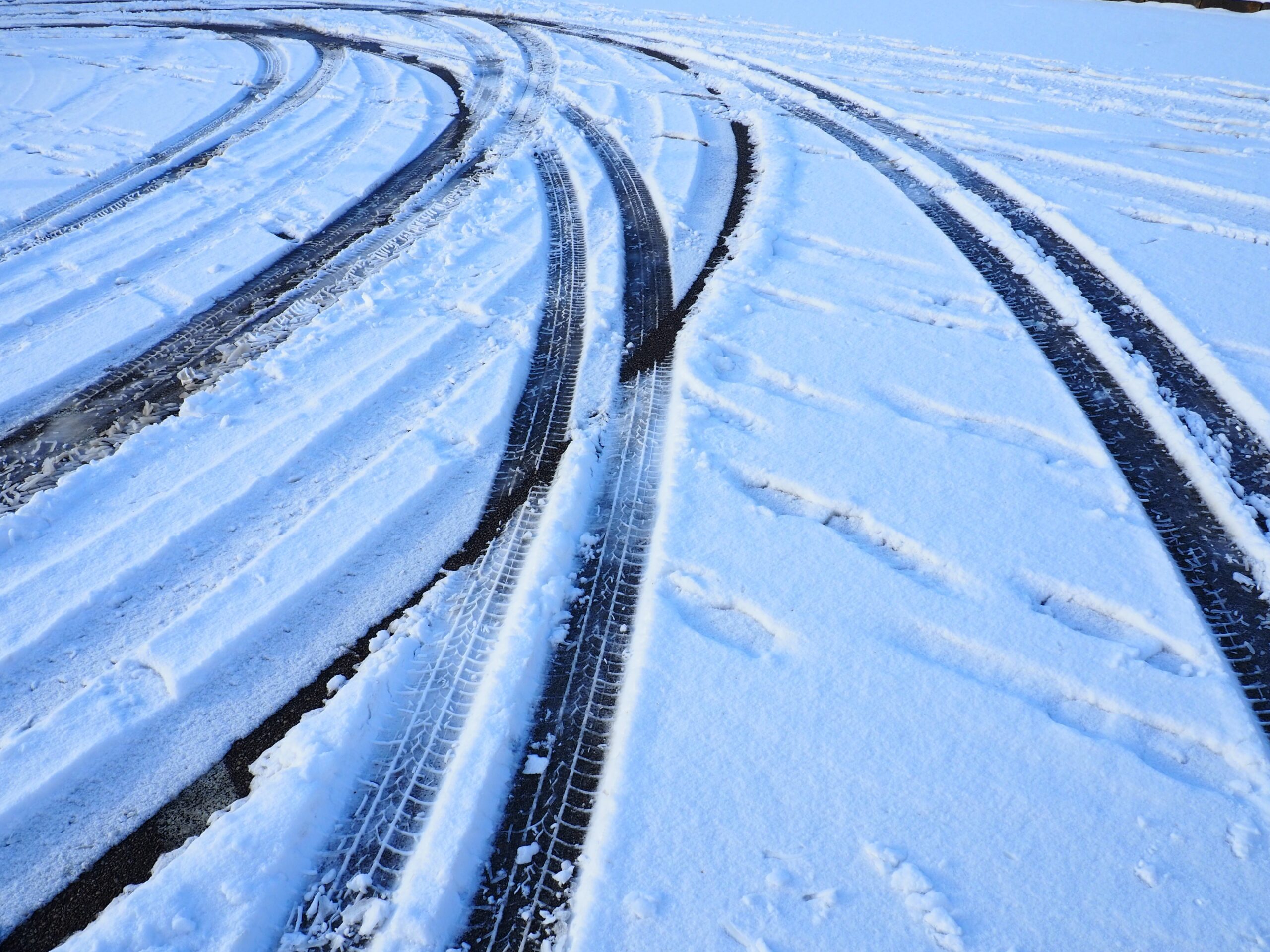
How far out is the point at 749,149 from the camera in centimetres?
571

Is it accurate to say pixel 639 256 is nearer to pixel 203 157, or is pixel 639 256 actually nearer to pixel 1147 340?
pixel 1147 340

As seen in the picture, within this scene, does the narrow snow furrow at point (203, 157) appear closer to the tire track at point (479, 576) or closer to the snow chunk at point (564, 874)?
the tire track at point (479, 576)

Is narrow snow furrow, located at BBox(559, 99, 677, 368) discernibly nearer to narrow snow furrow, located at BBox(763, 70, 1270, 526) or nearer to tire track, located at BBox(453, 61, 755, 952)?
tire track, located at BBox(453, 61, 755, 952)

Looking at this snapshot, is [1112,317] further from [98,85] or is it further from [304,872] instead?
[98,85]

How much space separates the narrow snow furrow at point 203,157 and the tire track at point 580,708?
12.6 ft

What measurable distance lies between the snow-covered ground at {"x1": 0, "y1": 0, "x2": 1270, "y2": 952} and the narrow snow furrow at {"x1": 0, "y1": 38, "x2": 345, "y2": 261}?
74mm

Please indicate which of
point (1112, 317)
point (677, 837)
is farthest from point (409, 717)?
point (1112, 317)

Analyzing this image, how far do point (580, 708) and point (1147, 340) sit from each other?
3238mm

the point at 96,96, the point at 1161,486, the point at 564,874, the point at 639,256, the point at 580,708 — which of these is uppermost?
the point at 96,96

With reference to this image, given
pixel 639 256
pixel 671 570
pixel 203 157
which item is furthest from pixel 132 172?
pixel 671 570

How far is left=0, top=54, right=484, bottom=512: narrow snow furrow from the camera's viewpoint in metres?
2.93

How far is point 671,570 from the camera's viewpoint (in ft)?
7.86

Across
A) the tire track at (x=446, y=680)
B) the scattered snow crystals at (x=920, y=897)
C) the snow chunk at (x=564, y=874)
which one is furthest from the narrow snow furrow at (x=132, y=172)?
the scattered snow crystals at (x=920, y=897)

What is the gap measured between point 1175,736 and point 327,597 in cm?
248
